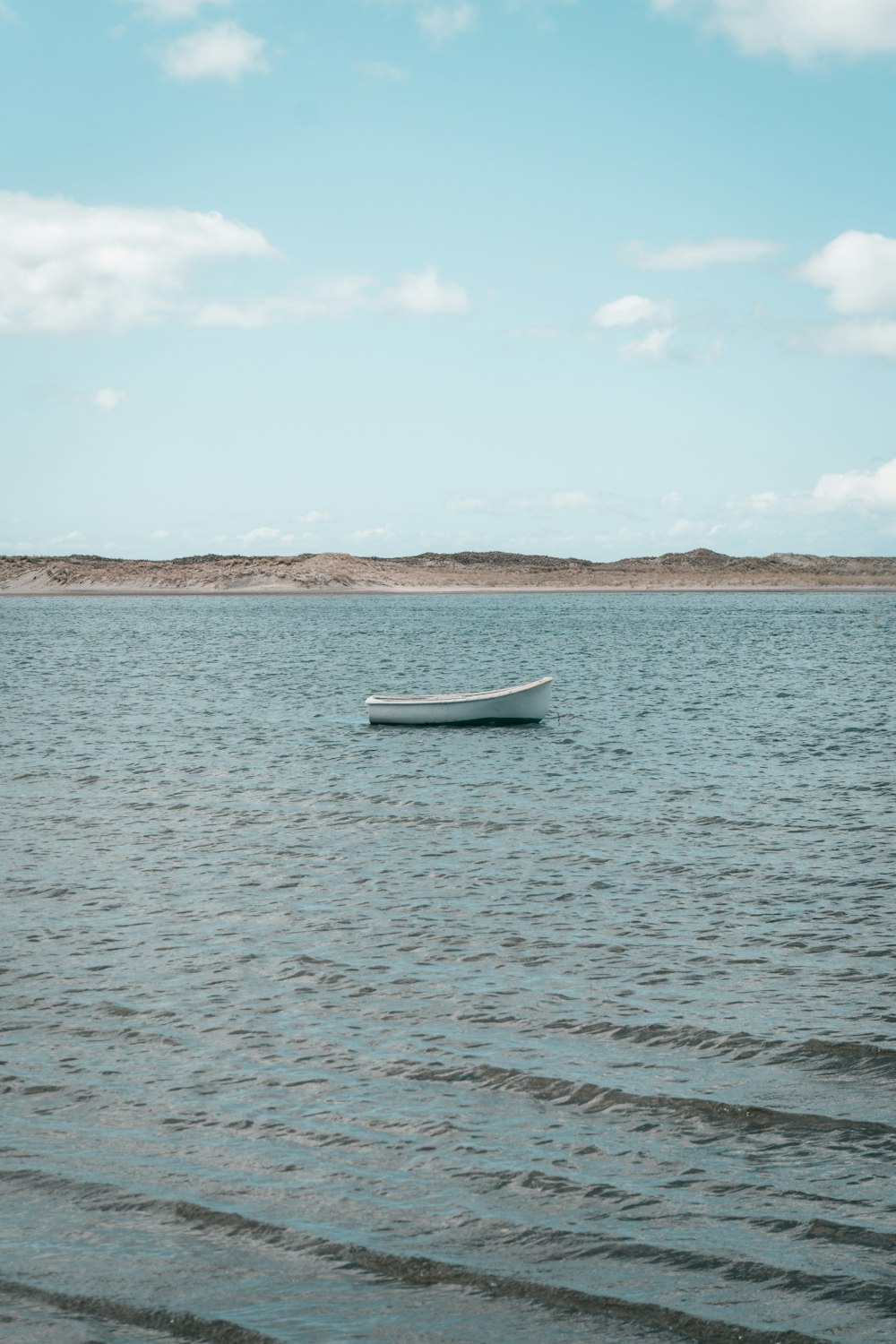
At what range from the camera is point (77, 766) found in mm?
29953

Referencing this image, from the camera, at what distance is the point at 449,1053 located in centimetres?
1127

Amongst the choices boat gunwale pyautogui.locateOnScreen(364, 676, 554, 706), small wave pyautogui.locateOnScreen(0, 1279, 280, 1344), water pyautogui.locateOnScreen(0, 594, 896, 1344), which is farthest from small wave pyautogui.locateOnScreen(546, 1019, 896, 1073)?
boat gunwale pyautogui.locateOnScreen(364, 676, 554, 706)

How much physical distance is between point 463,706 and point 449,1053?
2636cm

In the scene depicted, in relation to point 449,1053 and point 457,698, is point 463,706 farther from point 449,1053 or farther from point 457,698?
point 449,1053

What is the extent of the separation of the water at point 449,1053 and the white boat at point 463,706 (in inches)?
309

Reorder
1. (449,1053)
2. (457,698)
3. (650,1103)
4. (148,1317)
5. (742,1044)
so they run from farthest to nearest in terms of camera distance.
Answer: (457,698)
(742,1044)
(449,1053)
(650,1103)
(148,1317)

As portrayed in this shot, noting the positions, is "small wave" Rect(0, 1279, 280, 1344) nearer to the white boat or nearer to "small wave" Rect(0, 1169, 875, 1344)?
"small wave" Rect(0, 1169, 875, 1344)

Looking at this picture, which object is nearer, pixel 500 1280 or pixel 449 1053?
pixel 500 1280

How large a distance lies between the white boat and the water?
7850 millimetres

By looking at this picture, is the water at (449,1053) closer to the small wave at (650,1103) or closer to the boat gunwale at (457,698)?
the small wave at (650,1103)

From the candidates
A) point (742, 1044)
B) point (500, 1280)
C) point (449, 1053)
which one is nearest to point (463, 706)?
point (742, 1044)

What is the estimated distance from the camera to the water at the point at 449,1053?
24.2 feet

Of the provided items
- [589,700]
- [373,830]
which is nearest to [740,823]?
[373,830]

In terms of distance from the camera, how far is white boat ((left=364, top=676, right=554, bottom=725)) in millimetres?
37500
